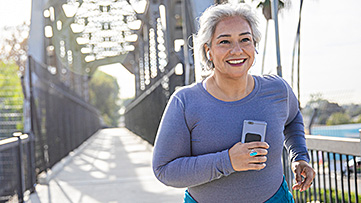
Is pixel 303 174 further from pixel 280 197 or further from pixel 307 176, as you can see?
pixel 280 197

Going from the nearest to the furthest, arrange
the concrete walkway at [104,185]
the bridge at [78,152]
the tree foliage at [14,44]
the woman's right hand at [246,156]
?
1. the woman's right hand at [246,156]
2. the bridge at [78,152]
3. the concrete walkway at [104,185]
4. the tree foliage at [14,44]

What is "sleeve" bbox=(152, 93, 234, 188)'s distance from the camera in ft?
5.22

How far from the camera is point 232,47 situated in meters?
1.70

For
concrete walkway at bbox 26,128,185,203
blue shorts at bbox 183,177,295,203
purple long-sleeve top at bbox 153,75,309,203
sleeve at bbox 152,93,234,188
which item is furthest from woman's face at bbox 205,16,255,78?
concrete walkway at bbox 26,128,185,203

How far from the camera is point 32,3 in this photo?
7.87 meters

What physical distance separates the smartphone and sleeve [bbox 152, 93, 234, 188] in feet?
0.32

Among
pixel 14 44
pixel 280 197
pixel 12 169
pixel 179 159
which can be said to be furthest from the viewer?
pixel 14 44

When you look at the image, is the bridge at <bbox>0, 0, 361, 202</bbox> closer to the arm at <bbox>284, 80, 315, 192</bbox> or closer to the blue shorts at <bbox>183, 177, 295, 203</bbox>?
the arm at <bbox>284, 80, 315, 192</bbox>

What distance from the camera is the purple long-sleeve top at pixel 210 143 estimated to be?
1647 millimetres

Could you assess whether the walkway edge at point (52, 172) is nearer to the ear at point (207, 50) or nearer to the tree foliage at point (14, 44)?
the ear at point (207, 50)

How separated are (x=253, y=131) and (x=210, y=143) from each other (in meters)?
0.17

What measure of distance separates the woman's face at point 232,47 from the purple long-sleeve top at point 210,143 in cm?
12

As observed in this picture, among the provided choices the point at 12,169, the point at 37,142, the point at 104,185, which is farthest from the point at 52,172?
the point at 12,169

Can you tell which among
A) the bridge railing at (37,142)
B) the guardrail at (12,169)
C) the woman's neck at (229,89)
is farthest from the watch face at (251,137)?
the guardrail at (12,169)
